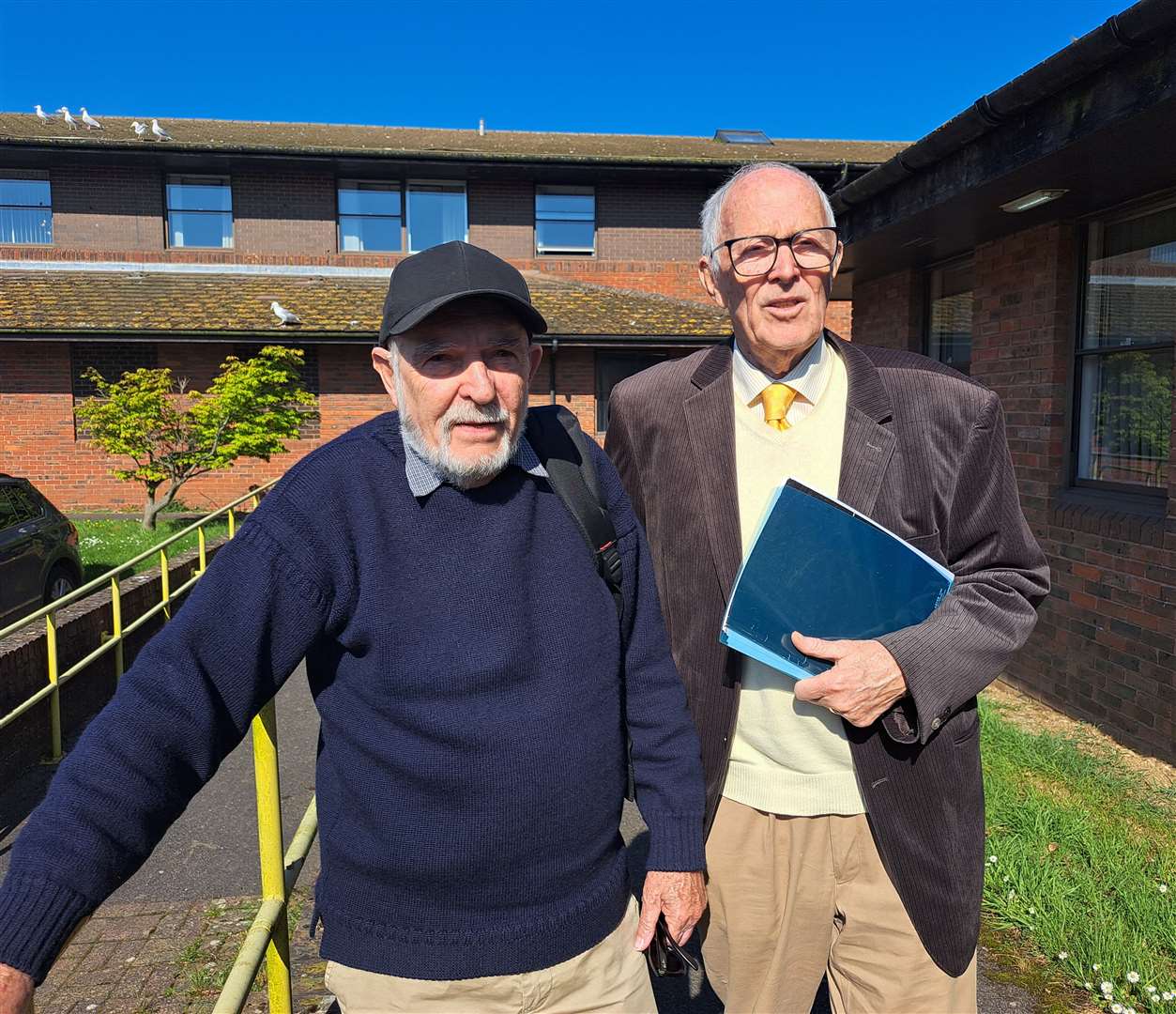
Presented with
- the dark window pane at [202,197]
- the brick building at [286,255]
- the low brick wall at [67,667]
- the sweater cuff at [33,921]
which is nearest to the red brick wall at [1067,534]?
the sweater cuff at [33,921]

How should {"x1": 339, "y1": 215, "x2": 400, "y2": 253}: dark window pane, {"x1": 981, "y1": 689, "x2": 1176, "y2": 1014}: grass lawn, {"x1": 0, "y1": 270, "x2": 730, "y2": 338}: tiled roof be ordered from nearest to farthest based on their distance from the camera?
1. {"x1": 981, "y1": 689, "x2": 1176, "y2": 1014}: grass lawn
2. {"x1": 0, "y1": 270, "x2": 730, "y2": 338}: tiled roof
3. {"x1": 339, "y1": 215, "x2": 400, "y2": 253}: dark window pane

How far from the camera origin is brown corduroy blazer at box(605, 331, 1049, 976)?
1.87m

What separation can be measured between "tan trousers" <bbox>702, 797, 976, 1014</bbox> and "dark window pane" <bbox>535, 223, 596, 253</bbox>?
1873cm

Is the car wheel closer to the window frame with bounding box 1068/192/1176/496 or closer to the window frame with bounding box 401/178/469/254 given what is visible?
the window frame with bounding box 1068/192/1176/496

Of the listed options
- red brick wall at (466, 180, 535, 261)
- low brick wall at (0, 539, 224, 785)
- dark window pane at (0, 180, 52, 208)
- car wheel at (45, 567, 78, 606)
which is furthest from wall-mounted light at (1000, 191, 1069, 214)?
dark window pane at (0, 180, 52, 208)

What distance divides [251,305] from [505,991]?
1713 cm

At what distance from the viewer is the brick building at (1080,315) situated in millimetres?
4352

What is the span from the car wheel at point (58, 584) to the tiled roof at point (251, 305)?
7.98 metres

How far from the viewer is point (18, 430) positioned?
16875 millimetres

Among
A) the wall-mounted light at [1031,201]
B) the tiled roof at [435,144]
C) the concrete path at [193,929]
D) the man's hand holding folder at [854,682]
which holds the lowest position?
the concrete path at [193,929]

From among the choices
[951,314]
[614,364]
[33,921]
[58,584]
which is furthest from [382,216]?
[33,921]

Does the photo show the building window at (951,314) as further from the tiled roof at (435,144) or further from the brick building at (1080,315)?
the tiled roof at (435,144)

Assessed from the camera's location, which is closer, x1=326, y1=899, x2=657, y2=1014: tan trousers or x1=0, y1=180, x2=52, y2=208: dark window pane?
x1=326, y1=899, x2=657, y2=1014: tan trousers

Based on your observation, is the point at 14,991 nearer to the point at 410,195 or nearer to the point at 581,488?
the point at 581,488
